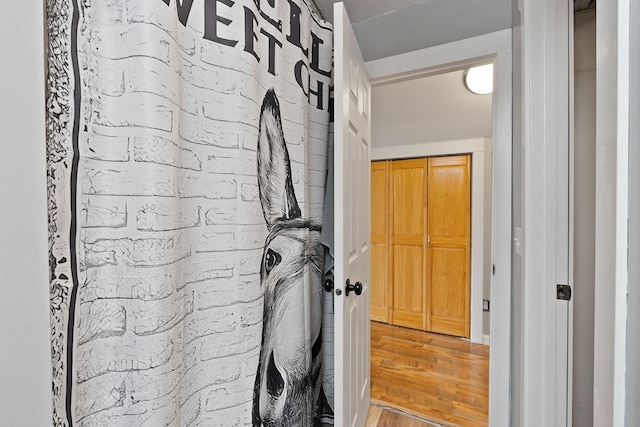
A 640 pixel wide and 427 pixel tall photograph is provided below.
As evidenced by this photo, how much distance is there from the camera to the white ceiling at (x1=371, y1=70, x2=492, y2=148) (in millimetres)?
2662

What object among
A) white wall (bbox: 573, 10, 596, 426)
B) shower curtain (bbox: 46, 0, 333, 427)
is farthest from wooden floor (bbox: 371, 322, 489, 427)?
shower curtain (bbox: 46, 0, 333, 427)

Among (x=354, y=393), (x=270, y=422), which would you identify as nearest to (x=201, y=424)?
(x=270, y=422)

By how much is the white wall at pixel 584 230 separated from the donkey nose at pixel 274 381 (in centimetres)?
115

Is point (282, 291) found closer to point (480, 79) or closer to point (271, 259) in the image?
point (271, 259)

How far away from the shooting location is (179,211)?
858 mm

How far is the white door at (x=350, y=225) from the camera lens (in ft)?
4.12

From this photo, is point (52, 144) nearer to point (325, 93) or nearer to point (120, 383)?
point (120, 383)

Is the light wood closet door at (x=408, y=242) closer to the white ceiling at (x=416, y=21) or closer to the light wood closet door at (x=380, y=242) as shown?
the light wood closet door at (x=380, y=242)

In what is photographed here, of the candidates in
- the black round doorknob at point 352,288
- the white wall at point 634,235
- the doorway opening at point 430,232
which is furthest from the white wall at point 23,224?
the doorway opening at point 430,232

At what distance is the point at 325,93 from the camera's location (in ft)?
5.19

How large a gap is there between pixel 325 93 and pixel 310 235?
0.70 m

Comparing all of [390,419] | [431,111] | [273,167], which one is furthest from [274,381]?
[431,111]

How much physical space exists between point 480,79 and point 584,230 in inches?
62.9

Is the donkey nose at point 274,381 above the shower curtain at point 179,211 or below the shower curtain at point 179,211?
below
